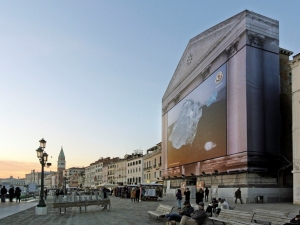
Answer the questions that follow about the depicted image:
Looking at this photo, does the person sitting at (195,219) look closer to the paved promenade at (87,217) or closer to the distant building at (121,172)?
the paved promenade at (87,217)

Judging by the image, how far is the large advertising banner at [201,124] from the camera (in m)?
37.9

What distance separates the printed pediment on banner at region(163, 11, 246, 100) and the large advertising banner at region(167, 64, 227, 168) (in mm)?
3493

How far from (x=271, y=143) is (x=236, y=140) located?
124 inches

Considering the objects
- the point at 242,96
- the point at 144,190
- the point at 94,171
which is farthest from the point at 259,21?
the point at 94,171

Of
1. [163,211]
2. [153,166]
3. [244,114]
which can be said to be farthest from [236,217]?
[153,166]

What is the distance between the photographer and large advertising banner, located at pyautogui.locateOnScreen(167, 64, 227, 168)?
37.9 metres

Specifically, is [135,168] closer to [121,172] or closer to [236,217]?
[121,172]

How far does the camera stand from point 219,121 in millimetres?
37938

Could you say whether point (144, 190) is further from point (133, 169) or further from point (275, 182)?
point (133, 169)

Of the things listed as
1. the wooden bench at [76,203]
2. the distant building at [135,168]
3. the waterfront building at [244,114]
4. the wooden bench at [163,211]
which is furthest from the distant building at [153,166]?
the wooden bench at [163,211]

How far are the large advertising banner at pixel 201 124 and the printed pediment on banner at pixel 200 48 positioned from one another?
11.5ft

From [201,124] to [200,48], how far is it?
35.4 feet

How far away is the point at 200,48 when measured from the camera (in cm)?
4744

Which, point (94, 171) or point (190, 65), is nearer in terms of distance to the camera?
point (190, 65)
